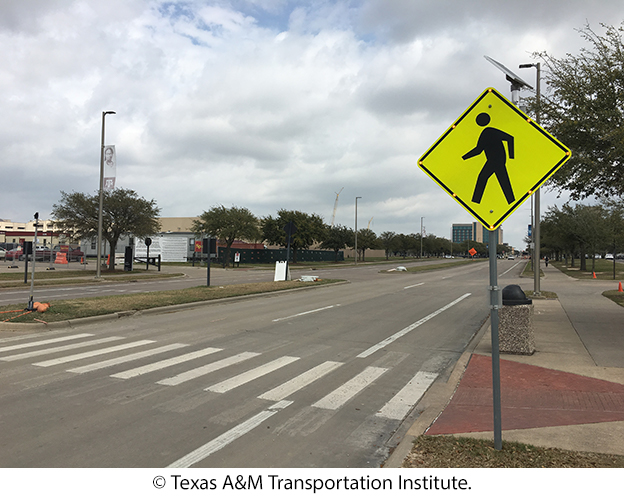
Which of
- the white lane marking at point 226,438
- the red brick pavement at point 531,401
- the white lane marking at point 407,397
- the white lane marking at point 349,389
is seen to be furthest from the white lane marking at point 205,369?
the red brick pavement at point 531,401

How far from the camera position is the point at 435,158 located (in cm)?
455

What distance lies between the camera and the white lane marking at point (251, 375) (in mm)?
6625

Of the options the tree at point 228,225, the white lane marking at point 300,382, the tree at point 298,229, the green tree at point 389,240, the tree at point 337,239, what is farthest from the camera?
the green tree at point 389,240

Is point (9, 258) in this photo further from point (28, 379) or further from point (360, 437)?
point (360, 437)

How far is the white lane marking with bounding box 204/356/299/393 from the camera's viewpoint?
6.63 meters

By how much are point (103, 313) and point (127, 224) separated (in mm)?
24784

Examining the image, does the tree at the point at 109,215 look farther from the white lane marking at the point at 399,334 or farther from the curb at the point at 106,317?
the white lane marking at the point at 399,334

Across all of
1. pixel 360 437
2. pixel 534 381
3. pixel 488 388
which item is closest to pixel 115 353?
pixel 360 437

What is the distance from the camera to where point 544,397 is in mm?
6234

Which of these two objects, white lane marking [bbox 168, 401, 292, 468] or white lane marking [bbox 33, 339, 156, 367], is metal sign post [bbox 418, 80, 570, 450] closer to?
white lane marking [bbox 168, 401, 292, 468]

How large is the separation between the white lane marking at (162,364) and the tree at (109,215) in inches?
1160

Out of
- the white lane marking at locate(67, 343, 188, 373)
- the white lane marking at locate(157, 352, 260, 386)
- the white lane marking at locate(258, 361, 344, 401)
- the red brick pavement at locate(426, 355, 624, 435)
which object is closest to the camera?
the red brick pavement at locate(426, 355, 624, 435)

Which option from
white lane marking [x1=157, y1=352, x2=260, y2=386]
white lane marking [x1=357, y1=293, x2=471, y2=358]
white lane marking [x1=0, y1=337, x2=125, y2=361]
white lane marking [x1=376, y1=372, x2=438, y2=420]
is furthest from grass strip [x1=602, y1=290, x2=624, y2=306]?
white lane marking [x1=0, y1=337, x2=125, y2=361]

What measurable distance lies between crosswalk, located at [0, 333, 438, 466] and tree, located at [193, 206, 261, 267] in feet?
140
